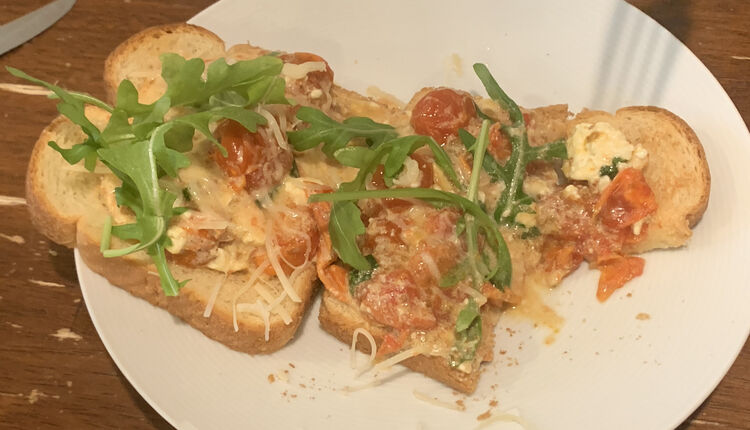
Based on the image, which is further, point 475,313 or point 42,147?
point 42,147

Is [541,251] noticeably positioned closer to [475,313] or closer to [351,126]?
[475,313]

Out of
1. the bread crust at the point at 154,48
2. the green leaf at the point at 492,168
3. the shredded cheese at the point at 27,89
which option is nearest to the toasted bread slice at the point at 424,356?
the green leaf at the point at 492,168

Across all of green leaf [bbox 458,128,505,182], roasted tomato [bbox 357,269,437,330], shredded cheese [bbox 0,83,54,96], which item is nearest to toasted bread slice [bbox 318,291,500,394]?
roasted tomato [bbox 357,269,437,330]

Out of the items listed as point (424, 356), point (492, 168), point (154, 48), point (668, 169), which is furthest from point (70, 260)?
point (668, 169)

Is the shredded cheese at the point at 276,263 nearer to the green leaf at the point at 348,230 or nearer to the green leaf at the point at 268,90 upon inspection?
the green leaf at the point at 348,230

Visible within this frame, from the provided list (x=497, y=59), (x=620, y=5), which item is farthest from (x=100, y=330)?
(x=620, y=5)

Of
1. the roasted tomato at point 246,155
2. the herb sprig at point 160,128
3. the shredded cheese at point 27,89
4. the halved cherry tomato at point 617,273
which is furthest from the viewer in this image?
the shredded cheese at point 27,89

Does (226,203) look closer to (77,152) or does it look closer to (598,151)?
(77,152)
